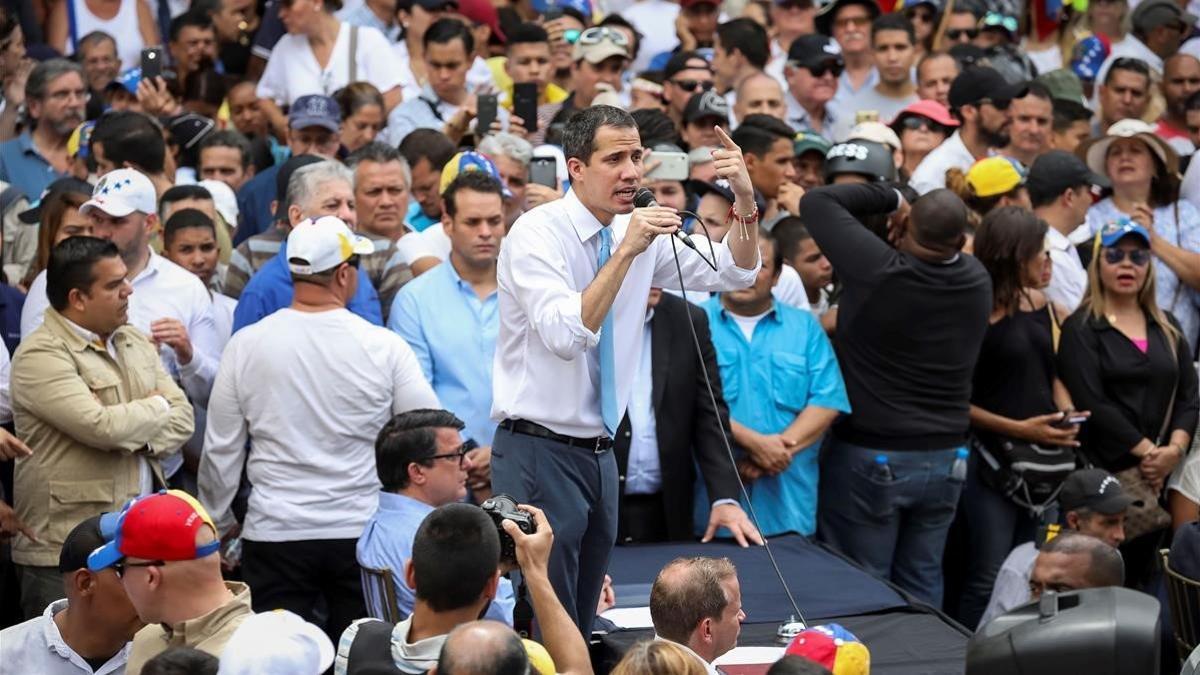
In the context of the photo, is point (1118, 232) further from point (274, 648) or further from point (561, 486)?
point (274, 648)

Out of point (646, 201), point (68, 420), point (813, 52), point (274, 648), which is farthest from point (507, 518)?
point (813, 52)

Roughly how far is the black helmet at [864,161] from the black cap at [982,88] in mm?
1465

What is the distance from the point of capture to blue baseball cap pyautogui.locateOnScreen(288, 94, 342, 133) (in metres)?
8.54

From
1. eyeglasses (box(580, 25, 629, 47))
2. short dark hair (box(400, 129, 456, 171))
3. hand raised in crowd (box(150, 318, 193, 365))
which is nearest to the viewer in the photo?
hand raised in crowd (box(150, 318, 193, 365))

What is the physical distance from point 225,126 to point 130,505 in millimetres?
5695

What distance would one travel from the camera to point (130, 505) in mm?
4559

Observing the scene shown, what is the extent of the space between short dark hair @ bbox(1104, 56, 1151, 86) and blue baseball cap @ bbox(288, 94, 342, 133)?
497cm

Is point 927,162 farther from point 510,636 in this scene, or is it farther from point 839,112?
point 510,636

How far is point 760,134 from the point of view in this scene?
8609mm

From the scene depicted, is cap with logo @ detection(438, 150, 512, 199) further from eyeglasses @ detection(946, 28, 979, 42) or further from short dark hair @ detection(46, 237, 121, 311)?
eyeglasses @ detection(946, 28, 979, 42)

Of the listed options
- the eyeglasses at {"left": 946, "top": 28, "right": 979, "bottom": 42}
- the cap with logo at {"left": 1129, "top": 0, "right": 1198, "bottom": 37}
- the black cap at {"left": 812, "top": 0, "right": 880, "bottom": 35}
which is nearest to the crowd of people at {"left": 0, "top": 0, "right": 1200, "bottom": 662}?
the black cap at {"left": 812, "top": 0, "right": 880, "bottom": 35}

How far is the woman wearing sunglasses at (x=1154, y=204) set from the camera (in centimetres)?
884

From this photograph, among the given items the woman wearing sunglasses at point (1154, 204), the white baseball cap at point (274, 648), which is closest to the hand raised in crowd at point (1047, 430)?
the woman wearing sunglasses at point (1154, 204)

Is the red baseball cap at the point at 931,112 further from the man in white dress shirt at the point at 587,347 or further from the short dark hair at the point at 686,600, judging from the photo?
the short dark hair at the point at 686,600
